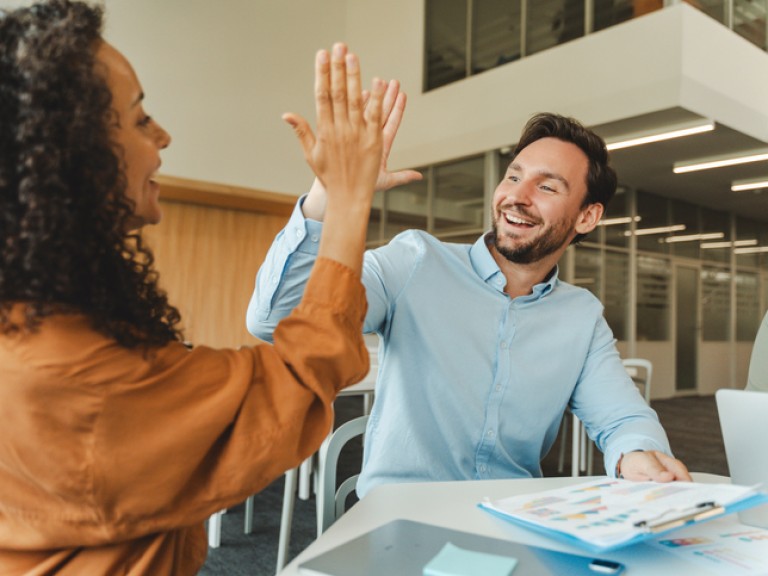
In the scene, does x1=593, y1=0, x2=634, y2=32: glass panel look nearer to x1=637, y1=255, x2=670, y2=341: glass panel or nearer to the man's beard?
x1=637, y1=255, x2=670, y2=341: glass panel

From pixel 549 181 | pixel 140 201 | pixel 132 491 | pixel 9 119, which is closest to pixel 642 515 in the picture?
pixel 132 491

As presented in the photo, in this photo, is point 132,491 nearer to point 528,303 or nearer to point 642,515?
point 642,515

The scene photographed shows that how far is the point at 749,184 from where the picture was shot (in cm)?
744

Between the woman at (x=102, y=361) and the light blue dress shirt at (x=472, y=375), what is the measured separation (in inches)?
26.9

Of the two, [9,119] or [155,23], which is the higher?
[155,23]

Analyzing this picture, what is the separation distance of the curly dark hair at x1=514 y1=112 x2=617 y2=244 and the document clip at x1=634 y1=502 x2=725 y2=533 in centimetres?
111

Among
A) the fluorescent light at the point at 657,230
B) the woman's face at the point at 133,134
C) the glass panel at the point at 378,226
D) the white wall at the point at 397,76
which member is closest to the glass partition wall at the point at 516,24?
Result: the white wall at the point at 397,76

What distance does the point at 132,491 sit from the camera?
2.02 ft

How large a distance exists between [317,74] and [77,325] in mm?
403

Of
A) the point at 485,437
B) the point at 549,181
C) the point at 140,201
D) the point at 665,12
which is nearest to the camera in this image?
the point at 140,201

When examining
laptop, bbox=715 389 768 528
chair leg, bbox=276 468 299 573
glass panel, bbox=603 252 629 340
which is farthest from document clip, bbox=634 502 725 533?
glass panel, bbox=603 252 629 340

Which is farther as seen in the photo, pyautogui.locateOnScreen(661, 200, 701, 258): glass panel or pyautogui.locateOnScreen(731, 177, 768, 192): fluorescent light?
pyautogui.locateOnScreen(661, 200, 701, 258): glass panel

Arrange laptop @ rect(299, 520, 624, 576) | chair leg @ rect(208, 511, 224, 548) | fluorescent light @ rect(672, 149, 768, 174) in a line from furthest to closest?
fluorescent light @ rect(672, 149, 768, 174), chair leg @ rect(208, 511, 224, 548), laptop @ rect(299, 520, 624, 576)

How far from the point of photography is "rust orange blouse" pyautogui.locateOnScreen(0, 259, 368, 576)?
1.94 ft
